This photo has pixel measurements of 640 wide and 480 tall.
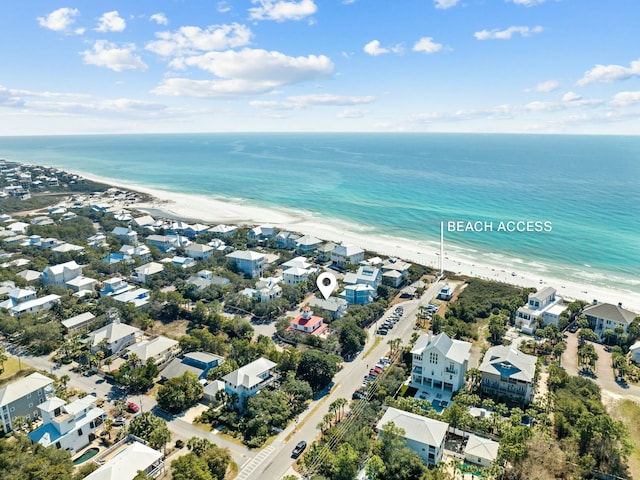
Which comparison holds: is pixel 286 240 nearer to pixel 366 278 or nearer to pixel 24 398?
pixel 366 278

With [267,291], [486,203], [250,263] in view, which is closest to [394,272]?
[267,291]

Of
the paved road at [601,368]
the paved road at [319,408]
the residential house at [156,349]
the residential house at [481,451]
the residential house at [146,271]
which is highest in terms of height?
the residential house at [146,271]

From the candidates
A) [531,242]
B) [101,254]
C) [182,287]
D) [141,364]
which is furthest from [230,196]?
[141,364]

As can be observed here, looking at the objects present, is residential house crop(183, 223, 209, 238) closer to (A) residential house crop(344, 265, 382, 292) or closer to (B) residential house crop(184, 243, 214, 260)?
(B) residential house crop(184, 243, 214, 260)

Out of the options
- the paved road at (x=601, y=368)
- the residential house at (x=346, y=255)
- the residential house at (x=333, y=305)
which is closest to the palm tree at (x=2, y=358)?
the residential house at (x=333, y=305)

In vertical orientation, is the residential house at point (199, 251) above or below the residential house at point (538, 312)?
above

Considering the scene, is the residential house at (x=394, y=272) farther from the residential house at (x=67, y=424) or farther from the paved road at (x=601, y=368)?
the residential house at (x=67, y=424)

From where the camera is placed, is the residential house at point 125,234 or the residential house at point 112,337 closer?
the residential house at point 112,337

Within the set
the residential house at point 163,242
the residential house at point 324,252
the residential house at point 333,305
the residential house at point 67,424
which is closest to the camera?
the residential house at point 67,424
